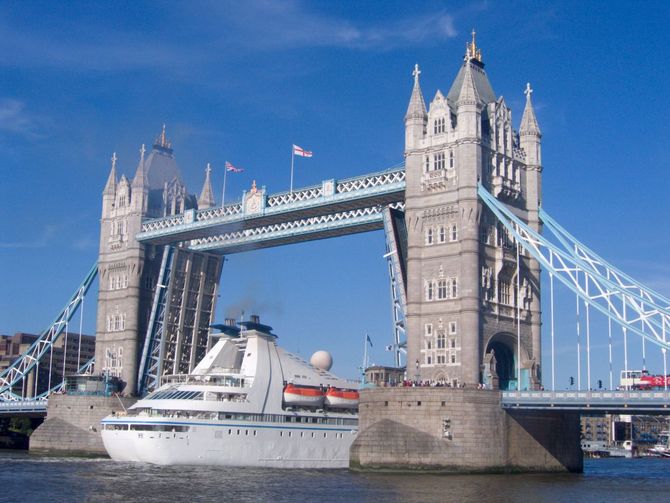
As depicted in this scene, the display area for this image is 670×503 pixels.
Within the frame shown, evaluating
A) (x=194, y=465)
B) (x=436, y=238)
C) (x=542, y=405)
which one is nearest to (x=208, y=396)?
(x=194, y=465)

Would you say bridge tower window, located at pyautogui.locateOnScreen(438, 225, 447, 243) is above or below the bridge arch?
above

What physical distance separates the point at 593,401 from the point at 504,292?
18.0 m

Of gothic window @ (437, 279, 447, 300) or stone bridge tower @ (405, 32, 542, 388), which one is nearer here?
stone bridge tower @ (405, 32, 542, 388)

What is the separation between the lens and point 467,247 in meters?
86.5

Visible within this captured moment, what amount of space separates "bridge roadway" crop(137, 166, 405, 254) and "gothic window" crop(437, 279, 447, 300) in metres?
10.4

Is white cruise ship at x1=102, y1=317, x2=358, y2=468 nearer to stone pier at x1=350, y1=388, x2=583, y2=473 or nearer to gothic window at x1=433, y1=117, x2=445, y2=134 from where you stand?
stone pier at x1=350, y1=388, x2=583, y2=473

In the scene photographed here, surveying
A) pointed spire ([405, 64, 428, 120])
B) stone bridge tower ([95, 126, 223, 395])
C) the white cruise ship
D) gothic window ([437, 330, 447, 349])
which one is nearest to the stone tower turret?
pointed spire ([405, 64, 428, 120])

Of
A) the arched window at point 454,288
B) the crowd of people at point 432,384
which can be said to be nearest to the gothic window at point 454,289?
the arched window at point 454,288

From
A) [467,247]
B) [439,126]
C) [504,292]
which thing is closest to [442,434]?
[467,247]

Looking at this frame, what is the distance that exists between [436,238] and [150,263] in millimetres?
44812

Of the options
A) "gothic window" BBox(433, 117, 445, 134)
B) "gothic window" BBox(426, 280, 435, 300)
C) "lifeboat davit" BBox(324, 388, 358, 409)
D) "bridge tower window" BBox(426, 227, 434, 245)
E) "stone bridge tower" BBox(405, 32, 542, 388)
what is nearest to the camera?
"stone bridge tower" BBox(405, 32, 542, 388)

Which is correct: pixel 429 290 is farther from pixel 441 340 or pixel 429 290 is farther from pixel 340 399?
pixel 340 399

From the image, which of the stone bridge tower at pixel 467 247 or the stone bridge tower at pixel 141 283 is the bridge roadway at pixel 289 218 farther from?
the stone bridge tower at pixel 467 247

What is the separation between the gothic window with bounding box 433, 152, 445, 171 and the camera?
89.9 m
